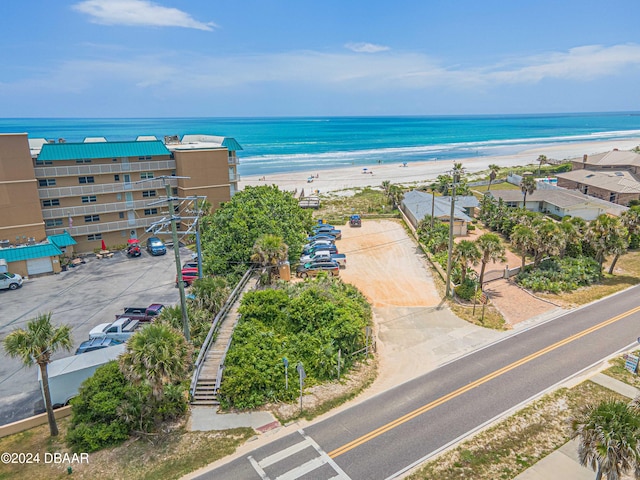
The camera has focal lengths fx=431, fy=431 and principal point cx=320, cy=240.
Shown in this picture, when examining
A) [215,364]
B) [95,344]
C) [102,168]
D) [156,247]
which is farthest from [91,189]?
[215,364]

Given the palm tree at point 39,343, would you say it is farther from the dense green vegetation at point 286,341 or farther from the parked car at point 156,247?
the parked car at point 156,247

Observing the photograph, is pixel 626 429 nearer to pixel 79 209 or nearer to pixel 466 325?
pixel 466 325

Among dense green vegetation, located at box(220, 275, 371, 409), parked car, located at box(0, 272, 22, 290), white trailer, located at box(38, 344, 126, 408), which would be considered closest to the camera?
white trailer, located at box(38, 344, 126, 408)

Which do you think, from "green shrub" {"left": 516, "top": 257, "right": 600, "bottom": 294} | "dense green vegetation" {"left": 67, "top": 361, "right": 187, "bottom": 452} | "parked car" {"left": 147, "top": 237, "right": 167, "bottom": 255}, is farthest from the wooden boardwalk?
"green shrub" {"left": 516, "top": 257, "right": 600, "bottom": 294}

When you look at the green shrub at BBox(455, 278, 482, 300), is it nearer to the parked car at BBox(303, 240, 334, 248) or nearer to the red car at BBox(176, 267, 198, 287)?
the parked car at BBox(303, 240, 334, 248)

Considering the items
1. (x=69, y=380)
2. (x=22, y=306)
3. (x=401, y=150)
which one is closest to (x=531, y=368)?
(x=69, y=380)

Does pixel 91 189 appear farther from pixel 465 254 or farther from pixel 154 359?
pixel 465 254

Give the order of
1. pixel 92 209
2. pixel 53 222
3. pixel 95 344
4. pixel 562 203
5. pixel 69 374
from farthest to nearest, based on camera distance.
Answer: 1. pixel 562 203
2. pixel 92 209
3. pixel 53 222
4. pixel 95 344
5. pixel 69 374

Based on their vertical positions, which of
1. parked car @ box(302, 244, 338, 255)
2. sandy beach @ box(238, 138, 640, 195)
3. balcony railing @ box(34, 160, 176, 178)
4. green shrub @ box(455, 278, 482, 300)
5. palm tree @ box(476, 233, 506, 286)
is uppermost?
balcony railing @ box(34, 160, 176, 178)
